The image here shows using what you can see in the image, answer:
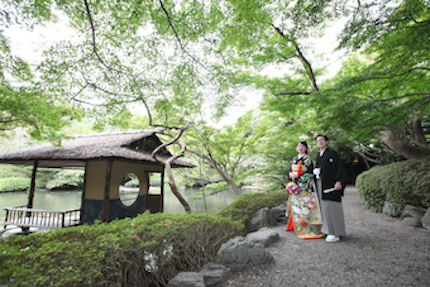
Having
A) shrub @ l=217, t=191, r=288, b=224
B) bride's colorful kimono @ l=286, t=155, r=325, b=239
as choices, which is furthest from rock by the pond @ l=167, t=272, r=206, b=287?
bride's colorful kimono @ l=286, t=155, r=325, b=239

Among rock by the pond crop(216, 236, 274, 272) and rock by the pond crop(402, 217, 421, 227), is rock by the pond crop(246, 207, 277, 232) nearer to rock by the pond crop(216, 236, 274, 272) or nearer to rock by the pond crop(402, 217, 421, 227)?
rock by the pond crop(216, 236, 274, 272)

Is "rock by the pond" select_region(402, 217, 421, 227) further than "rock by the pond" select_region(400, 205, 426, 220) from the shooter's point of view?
No

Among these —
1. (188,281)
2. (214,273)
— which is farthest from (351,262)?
(188,281)

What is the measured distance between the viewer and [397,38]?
3168mm

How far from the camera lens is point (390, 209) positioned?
199 inches

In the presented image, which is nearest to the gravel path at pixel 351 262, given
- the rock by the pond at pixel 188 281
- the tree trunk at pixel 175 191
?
the rock by the pond at pixel 188 281

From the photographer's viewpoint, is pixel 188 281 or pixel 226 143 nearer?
pixel 188 281

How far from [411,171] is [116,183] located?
27.2ft

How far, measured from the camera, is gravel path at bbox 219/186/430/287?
220 centimetres

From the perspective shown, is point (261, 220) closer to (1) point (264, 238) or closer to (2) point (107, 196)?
(1) point (264, 238)

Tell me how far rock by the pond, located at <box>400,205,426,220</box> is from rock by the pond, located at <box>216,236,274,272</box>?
374 cm

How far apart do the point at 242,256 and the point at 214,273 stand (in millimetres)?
440

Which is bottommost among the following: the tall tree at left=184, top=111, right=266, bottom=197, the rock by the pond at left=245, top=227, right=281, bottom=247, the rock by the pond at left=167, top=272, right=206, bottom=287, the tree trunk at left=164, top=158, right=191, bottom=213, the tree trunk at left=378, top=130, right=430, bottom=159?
the rock by the pond at left=167, top=272, right=206, bottom=287

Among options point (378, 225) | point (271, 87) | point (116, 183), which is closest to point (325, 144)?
A: point (378, 225)
